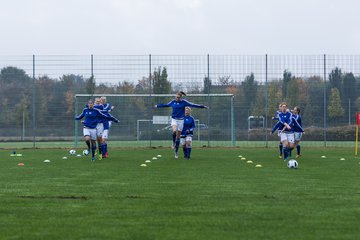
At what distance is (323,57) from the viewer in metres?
33.5

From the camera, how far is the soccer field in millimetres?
6977

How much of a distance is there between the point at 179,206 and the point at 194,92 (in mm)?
25340

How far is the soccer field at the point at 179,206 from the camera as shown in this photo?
275 inches

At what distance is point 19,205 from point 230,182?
4.66 meters

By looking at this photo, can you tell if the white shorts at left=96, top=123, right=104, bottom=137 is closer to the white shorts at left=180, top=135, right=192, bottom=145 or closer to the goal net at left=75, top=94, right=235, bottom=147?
the white shorts at left=180, top=135, right=192, bottom=145

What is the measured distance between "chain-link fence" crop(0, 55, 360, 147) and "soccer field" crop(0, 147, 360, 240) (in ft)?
62.2

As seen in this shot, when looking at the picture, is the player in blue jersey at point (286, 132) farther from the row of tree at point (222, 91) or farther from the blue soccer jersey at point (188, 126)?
the row of tree at point (222, 91)

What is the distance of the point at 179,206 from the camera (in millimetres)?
8945

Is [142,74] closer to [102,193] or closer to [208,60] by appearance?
[208,60]

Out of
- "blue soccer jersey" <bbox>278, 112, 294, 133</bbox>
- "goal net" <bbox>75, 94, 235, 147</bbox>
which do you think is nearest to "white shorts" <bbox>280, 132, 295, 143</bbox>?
"blue soccer jersey" <bbox>278, 112, 294, 133</bbox>

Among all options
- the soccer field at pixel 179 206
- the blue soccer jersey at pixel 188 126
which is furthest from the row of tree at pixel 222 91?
the soccer field at pixel 179 206

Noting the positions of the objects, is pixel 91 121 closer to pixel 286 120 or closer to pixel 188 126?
pixel 188 126

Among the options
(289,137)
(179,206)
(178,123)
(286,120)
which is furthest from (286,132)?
(179,206)

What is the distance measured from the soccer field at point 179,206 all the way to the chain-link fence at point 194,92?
18968 mm
